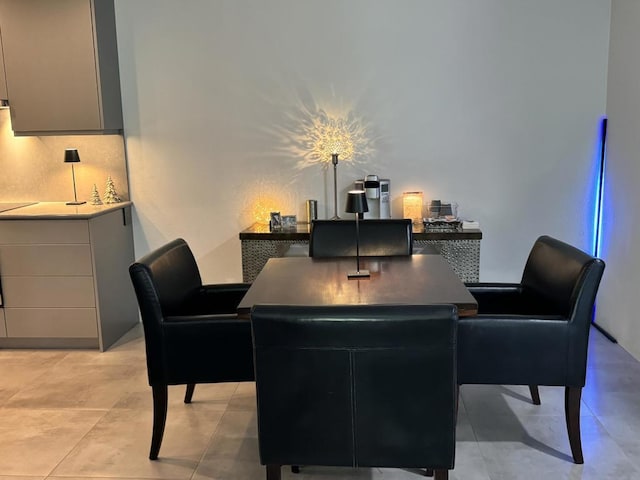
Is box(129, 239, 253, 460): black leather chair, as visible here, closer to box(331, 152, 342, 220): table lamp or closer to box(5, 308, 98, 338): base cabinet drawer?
box(5, 308, 98, 338): base cabinet drawer

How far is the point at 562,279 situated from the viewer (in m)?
2.53

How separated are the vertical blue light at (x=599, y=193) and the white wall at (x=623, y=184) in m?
0.05

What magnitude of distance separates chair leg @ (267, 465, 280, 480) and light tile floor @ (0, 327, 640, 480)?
47 cm

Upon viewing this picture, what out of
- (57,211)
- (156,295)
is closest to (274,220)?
(57,211)

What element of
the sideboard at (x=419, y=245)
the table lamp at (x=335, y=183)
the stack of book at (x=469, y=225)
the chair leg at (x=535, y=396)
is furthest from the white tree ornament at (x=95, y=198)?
the chair leg at (x=535, y=396)

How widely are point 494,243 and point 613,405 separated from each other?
1.45 meters

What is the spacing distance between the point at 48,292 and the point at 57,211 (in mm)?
503

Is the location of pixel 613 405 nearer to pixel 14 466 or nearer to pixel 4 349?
pixel 14 466

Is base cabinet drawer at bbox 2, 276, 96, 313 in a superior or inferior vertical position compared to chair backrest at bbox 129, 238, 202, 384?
inferior

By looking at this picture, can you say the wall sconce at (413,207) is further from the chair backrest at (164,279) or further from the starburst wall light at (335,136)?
the chair backrest at (164,279)

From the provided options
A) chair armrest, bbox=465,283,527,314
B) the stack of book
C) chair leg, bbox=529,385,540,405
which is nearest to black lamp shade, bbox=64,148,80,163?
the stack of book

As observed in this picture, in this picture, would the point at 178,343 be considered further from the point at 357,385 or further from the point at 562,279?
the point at 562,279

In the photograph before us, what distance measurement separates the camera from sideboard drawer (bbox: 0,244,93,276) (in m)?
3.79

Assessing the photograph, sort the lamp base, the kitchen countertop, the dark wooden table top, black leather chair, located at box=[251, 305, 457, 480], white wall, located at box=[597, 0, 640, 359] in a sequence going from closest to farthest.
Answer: black leather chair, located at box=[251, 305, 457, 480]
the dark wooden table top
the lamp base
white wall, located at box=[597, 0, 640, 359]
the kitchen countertop
